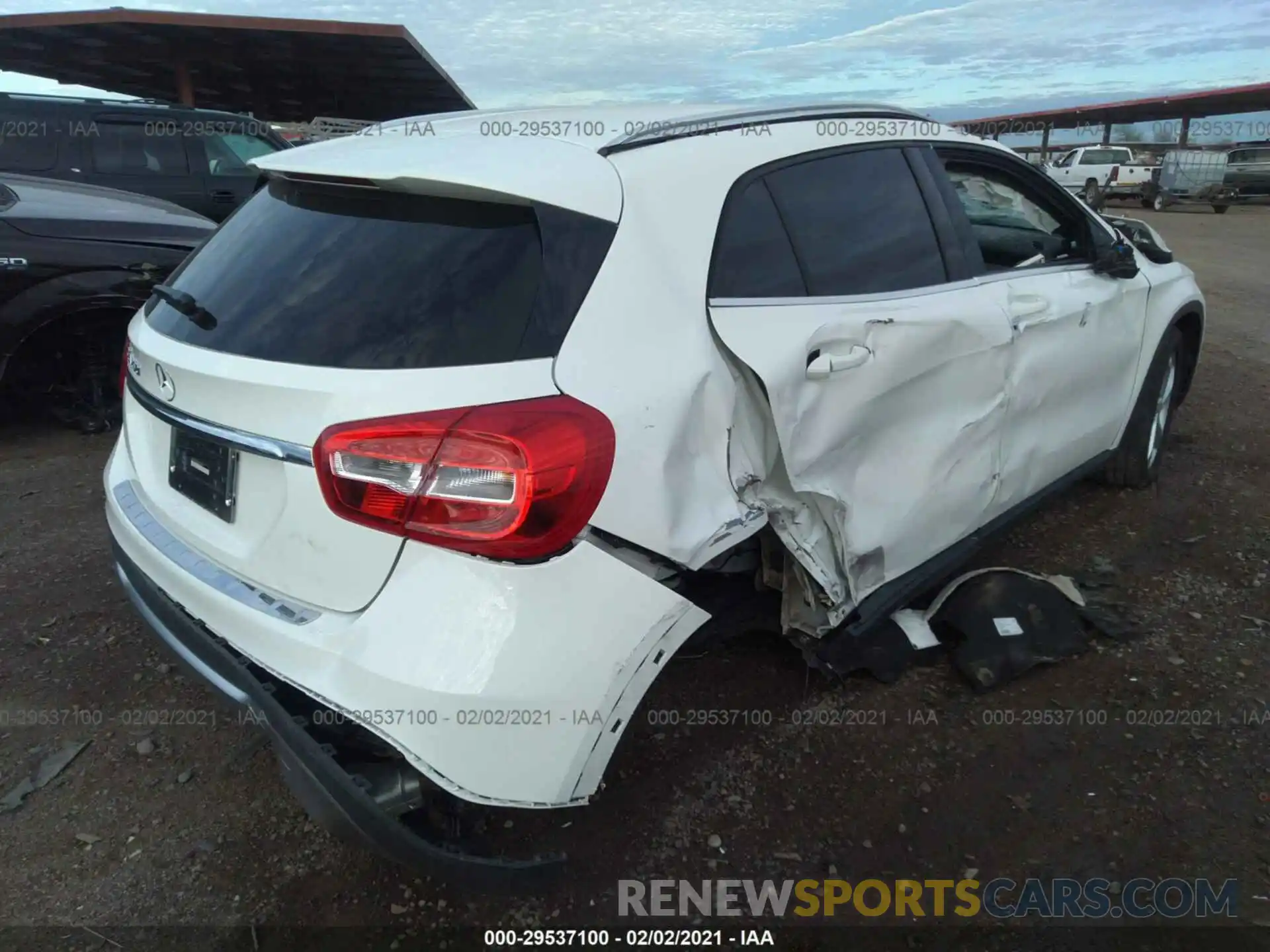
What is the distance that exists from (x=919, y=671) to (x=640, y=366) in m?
1.75

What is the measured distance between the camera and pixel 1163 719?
9.38ft

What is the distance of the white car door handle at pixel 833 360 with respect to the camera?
2.33 m

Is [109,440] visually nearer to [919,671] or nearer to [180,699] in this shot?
[180,699]

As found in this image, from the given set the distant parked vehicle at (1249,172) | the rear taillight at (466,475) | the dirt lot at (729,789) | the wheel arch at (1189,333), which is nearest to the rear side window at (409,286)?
the rear taillight at (466,475)

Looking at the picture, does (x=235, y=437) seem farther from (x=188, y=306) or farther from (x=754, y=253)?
(x=754, y=253)

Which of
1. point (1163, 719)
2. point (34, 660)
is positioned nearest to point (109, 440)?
point (34, 660)

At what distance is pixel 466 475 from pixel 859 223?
160 cm

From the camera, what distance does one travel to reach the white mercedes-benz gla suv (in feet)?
5.69

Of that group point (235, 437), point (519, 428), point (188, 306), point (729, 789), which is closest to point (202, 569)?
point (235, 437)

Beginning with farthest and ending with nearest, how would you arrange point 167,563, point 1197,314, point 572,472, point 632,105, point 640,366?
point 1197,314
point 632,105
point 167,563
point 640,366
point 572,472

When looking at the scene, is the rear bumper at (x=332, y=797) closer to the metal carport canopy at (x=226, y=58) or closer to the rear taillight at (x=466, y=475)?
the rear taillight at (x=466, y=475)

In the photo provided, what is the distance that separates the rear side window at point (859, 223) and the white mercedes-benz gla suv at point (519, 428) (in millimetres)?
12

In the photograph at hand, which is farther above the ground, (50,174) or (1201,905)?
(50,174)

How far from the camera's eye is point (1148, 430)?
436 centimetres
